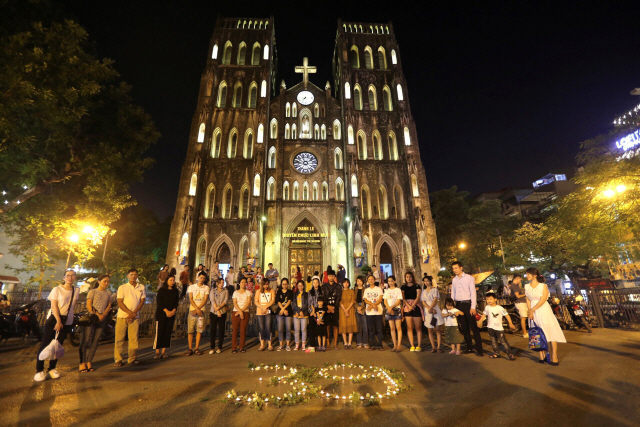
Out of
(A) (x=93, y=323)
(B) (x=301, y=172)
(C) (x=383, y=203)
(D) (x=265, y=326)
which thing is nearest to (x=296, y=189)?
(B) (x=301, y=172)

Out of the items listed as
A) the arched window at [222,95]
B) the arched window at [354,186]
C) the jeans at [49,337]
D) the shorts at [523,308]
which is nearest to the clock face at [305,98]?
the arched window at [222,95]

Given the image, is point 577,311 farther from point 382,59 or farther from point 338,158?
point 382,59

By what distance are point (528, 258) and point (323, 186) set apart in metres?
18.3

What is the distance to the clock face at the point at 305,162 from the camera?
25.3 meters

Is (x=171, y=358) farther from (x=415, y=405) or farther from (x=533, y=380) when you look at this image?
(x=533, y=380)

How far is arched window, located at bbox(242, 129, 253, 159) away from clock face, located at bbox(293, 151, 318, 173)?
3882 millimetres

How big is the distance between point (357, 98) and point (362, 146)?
523 cm

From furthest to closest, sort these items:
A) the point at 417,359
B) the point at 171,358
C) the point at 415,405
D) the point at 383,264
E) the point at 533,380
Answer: the point at 383,264 → the point at 171,358 → the point at 417,359 → the point at 533,380 → the point at 415,405

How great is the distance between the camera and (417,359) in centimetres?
615

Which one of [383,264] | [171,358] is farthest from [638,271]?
[171,358]

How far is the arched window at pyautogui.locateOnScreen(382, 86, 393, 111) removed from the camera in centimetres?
2784

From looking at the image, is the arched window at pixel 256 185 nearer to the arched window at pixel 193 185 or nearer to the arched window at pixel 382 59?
the arched window at pixel 193 185

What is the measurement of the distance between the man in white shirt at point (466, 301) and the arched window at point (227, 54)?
29296 millimetres

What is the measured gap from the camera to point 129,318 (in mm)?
6027
